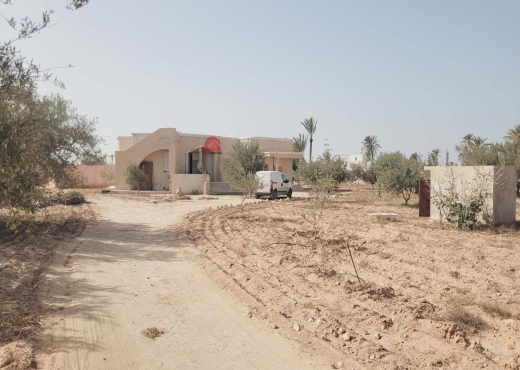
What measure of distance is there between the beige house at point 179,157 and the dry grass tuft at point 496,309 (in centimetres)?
2704

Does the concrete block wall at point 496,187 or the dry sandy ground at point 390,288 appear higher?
the concrete block wall at point 496,187

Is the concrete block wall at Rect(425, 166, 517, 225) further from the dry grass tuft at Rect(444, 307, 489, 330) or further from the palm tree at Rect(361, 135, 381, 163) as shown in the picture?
the palm tree at Rect(361, 135, 381, 163)

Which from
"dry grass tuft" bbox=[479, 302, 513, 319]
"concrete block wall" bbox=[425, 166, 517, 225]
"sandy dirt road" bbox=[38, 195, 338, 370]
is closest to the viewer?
"sandy dirt road" bbox=[38, 195, 338, 370]

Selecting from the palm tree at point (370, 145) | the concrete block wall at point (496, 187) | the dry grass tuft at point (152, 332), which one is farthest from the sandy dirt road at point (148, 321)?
the palm tree at point (370, 145)

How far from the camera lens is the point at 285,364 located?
436 centimetres

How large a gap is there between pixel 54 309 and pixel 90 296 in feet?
2.29

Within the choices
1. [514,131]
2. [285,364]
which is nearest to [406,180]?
[285,364]

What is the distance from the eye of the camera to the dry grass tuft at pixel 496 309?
5656 millimetres

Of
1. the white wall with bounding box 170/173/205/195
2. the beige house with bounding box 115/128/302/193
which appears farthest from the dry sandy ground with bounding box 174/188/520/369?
the beige house with bounding box 115/128/302/193

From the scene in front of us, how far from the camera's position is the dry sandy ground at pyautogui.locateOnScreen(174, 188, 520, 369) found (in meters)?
4.79

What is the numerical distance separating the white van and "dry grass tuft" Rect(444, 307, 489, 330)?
20852 millimetres

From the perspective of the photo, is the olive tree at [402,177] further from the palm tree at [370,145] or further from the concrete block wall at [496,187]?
the palm tree at [370,145]

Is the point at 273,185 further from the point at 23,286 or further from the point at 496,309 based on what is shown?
the point at 496,309

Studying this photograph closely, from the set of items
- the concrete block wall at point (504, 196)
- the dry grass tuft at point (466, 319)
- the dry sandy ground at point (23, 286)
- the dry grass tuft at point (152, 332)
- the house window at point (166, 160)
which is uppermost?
the house window at point (166, 160)
